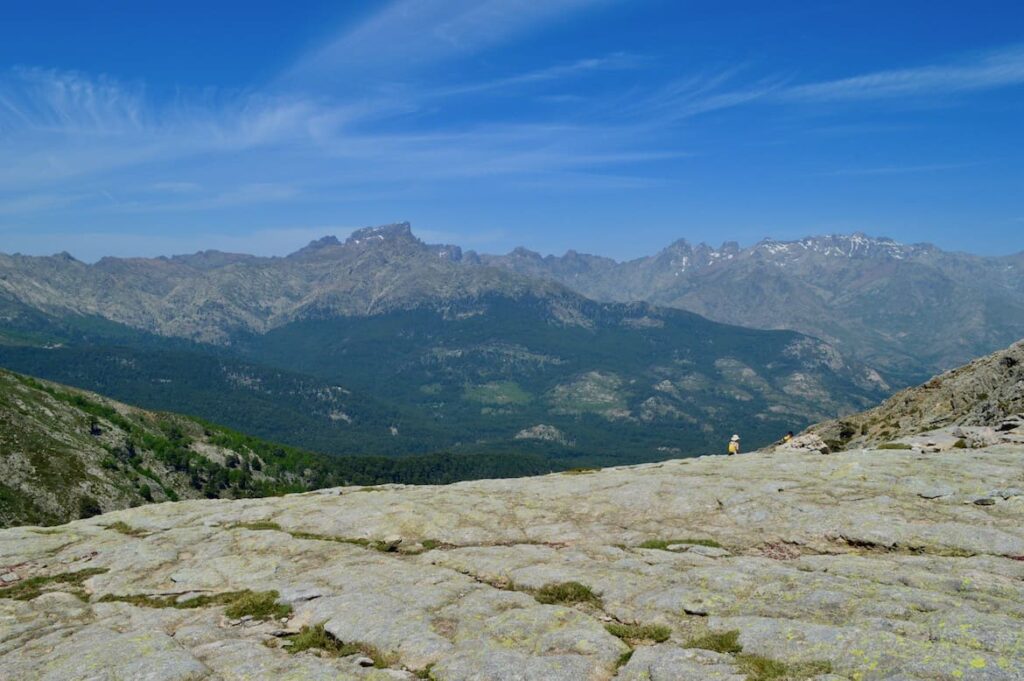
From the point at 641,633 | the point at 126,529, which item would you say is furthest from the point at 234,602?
the point at 126,529

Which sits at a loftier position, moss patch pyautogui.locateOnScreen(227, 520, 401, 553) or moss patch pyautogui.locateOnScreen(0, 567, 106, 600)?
moss patch pyautogui.locateOnScreen(0, 567, 106, 600)

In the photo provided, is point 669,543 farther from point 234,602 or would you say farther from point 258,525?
point 258,525

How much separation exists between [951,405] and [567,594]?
6612 centimetres

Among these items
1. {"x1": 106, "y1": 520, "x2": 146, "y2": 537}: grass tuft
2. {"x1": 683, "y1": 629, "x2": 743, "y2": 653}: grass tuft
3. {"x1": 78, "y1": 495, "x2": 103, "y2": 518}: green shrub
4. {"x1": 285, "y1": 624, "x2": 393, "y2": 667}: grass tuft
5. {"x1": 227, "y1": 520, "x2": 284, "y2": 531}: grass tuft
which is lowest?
{"x1": 78, "y1": 495, "x2": 103, "y2": 518}: green shrub

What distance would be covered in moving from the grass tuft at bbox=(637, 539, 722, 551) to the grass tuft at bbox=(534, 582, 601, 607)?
817 centimetres

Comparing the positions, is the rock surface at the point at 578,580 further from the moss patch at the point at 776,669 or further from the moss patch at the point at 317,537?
the moss patch at the point at 317,537

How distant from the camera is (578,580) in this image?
91.2 ft

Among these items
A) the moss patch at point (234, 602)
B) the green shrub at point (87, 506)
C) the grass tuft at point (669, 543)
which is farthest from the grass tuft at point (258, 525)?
the green shrub at point (87, 506)

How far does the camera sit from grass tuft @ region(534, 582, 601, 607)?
26312 millimetres

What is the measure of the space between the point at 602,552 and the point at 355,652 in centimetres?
1485

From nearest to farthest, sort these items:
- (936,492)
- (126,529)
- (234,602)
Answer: (234,602), (936,492), (126,529)

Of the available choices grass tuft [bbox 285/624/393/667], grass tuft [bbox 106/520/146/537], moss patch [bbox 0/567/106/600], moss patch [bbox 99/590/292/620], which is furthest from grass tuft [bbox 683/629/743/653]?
grass tuft [bbox 106/520/146/537]

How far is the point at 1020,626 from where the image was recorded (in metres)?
19.6

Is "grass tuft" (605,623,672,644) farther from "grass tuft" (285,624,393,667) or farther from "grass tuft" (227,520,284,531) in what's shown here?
"grass tuft" (227,520,284,531)
